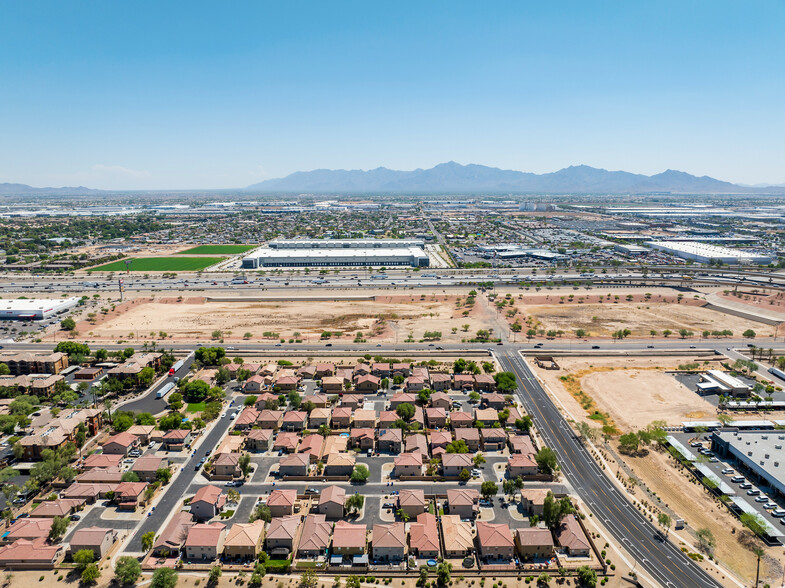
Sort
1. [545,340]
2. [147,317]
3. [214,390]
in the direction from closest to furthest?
[214,390], [545,340], [147,317]

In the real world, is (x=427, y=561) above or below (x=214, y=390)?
below

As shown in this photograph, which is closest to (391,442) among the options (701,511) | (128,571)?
(128,571)

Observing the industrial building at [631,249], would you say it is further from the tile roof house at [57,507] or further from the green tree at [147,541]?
the tile roof house at [57,507]

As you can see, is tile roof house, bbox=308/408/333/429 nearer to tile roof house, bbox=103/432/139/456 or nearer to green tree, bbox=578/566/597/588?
tile roof house, bbox=103/432/139/456

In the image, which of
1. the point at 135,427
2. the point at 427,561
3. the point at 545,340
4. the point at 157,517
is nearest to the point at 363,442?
the point at 427,561

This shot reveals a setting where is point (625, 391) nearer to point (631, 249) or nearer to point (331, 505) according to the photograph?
point (331, 505)

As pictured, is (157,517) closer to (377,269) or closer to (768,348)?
(768,348)

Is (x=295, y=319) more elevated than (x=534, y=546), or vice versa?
(x=295, y=319)

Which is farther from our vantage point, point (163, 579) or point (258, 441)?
point (258, 441)
